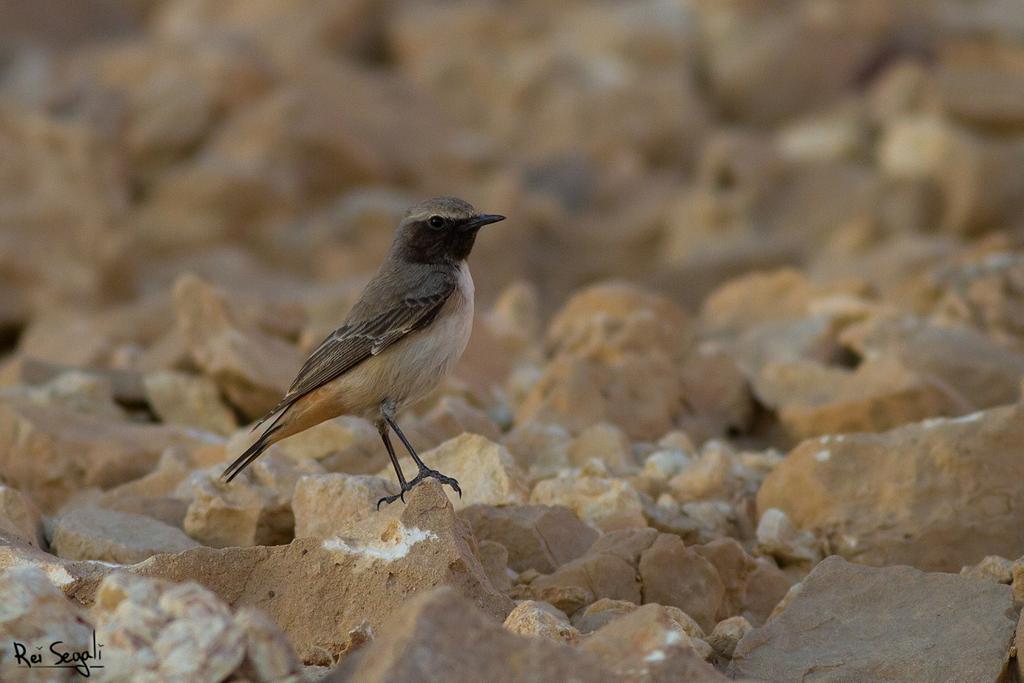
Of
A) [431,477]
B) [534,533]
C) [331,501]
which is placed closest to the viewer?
[331,501]

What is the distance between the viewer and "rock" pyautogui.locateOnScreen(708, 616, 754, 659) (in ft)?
21.2

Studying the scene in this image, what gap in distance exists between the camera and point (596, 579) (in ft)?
23.0

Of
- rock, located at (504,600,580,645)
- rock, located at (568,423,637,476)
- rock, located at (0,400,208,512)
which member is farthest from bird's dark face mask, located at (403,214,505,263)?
rock, located at (504,600,580,645)

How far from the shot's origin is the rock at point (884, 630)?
236 inches

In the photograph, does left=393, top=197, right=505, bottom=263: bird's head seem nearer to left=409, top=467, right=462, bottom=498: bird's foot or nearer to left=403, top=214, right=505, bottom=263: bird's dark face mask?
left=403, top=214, right=505, bottom=263: bird's dark face mask

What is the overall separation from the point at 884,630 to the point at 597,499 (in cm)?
203

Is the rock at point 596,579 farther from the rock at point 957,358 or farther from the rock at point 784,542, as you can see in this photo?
the rock at point 957,358

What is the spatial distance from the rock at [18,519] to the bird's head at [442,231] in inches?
106

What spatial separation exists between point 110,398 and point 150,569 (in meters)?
→ 4.74

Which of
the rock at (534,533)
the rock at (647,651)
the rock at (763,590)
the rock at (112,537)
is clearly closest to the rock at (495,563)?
the rock at (534,533)

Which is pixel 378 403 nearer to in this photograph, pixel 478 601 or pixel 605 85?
pixel 478 601

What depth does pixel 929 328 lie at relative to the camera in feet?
35.2

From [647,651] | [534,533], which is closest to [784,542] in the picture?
[534,533]

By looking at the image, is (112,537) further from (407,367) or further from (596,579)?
(596,579)
